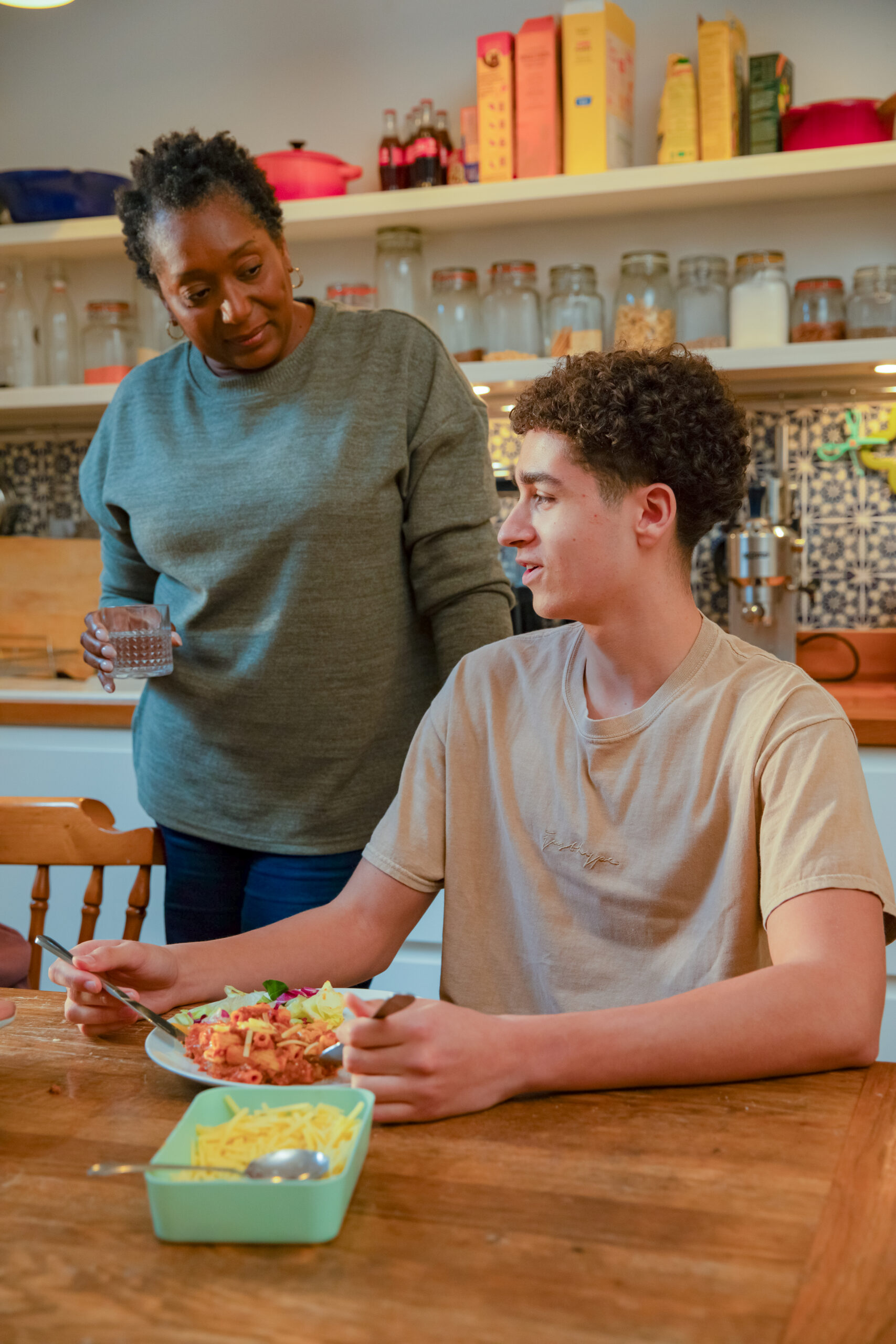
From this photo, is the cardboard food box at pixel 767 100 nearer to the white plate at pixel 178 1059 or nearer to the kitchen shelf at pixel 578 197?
the kitchen shelf at pixel 578 197

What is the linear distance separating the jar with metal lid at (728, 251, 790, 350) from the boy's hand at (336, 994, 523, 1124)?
2072 millimetres

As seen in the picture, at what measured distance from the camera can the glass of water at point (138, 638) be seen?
1.61 m

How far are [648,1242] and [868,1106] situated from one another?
26cm

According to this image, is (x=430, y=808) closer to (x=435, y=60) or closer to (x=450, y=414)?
(x=450, y=414)

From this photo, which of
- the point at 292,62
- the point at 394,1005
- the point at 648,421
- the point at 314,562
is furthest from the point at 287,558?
the point at 292,62

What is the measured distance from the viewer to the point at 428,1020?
32.8 inches

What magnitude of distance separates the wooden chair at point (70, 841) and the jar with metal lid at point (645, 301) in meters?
1.75

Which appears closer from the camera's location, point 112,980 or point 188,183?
point 112,980

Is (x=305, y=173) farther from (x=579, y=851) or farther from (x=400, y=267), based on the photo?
(x=579, y=851)

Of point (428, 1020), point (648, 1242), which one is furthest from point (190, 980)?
point (648, 1242)

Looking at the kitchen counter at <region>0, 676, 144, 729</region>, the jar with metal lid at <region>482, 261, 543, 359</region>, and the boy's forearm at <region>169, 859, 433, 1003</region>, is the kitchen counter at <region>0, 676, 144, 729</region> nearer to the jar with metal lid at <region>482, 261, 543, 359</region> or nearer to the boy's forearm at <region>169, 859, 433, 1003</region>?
the jar with metal lid at <region>482, 261, 543, 359</region>

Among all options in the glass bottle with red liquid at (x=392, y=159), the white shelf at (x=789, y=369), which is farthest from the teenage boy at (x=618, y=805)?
the glass bottle with red liquid at (x=392, y=159)

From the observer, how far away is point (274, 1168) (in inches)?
28.0

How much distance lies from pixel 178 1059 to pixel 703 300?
7.33 feet
